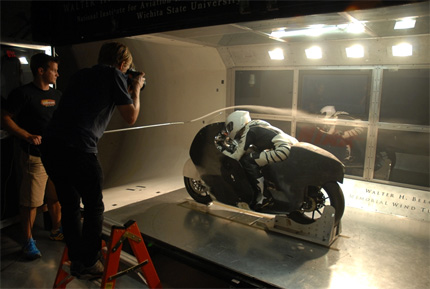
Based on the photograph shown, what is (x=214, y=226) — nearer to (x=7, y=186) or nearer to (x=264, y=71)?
(x=264, y=71)

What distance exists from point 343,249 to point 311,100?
1666 mm

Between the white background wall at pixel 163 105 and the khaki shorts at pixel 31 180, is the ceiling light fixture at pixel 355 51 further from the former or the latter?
the khaki shorts at pixel 31 180

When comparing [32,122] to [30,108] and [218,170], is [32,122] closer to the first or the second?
[30,108]

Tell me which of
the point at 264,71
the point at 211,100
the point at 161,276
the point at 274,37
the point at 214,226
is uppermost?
the point at 274,37

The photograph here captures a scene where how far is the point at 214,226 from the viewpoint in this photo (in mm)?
3379

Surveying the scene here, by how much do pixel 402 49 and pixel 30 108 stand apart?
337 cm

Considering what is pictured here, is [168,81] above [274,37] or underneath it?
underneath

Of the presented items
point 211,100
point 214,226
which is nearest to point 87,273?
point 214,226

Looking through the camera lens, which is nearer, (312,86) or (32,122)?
(32,122)

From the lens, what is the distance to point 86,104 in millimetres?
2109

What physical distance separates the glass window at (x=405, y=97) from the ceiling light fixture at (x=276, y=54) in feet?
3.43

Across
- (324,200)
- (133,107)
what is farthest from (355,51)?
(133,107)

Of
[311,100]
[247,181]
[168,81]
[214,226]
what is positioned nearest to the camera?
[247,181]

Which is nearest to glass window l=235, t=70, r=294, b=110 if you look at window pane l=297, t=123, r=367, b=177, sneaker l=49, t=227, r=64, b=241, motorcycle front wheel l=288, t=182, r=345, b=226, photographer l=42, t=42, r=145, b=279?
window pane l=297, t=123, r=367, b=177
